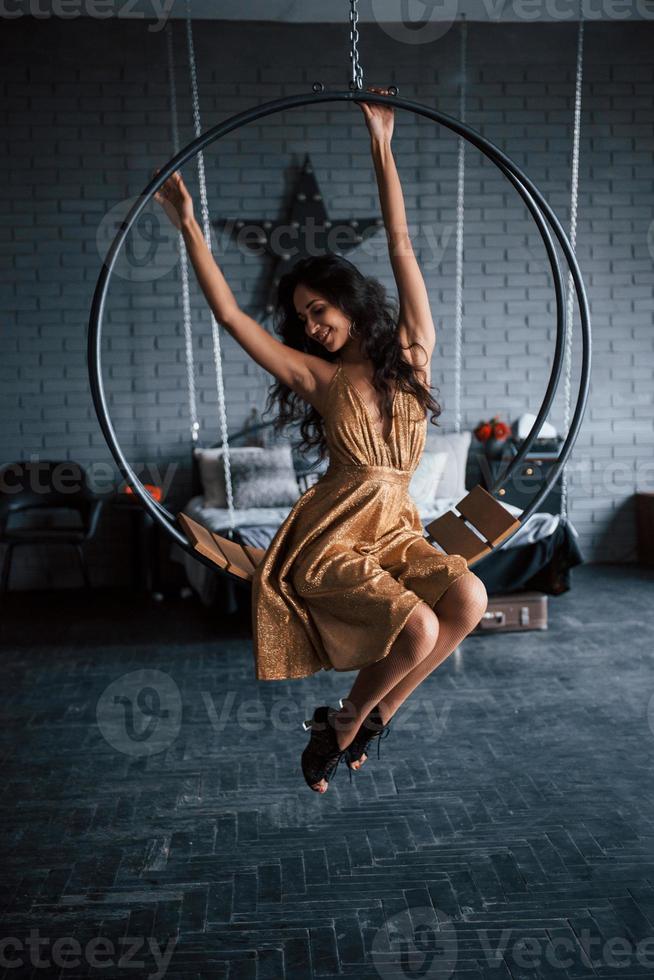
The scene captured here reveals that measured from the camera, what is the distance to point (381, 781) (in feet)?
11.5

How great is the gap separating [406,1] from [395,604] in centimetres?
514

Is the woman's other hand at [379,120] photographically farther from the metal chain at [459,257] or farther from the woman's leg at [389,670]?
the metal chain at [459,257]

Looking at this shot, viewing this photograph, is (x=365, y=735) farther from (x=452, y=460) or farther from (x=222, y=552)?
(x=452, y=460)

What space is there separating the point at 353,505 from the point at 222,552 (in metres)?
0.41

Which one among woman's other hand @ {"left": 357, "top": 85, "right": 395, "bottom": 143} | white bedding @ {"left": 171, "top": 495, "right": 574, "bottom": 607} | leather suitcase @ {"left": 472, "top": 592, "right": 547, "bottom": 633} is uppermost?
woman's other hand @ {"left": 357, "top": 85, "right": 395, "bottom": 143}

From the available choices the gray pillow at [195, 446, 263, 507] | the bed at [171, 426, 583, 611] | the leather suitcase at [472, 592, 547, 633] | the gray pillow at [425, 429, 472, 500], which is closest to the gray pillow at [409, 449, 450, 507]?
the bed at [171, 426, 583, 611]

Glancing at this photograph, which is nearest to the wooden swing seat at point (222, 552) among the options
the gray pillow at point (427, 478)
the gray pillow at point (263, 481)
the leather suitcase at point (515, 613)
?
the leather suitcase at point (515, 613)

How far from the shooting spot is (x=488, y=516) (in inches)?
106

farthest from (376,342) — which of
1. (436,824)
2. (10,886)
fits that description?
(10,886)

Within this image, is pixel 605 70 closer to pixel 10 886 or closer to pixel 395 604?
pixel 395 604

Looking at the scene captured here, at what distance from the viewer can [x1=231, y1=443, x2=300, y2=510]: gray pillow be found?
6215 millimetres

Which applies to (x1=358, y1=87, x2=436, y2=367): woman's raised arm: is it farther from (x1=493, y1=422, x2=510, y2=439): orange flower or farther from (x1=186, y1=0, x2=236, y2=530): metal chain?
(x1=493, y1=422, x2=510, y2=439): orange flower

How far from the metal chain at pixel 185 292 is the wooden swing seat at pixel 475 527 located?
4.12m

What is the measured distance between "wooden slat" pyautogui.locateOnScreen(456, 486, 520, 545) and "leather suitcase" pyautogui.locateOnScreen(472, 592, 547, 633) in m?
2.71
